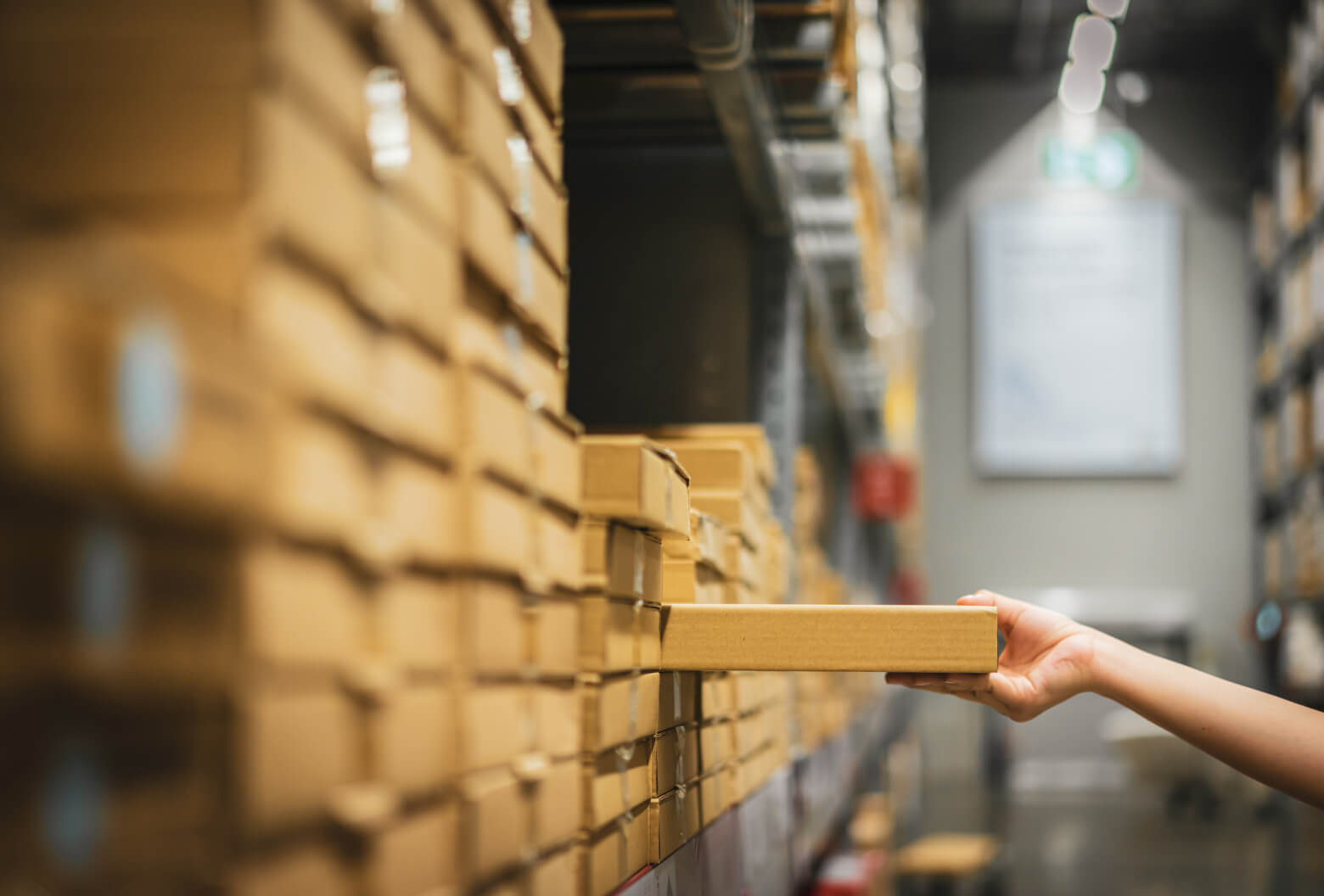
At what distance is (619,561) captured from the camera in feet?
4.79

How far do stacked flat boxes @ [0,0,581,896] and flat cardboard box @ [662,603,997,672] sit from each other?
1.91 ft

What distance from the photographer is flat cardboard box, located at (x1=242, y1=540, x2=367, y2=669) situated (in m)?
0.66

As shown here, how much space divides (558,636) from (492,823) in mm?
259

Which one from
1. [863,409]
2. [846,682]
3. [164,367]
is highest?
[863,409]

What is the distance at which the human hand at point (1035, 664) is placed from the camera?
186 cm

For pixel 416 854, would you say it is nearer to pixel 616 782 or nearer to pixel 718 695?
pixel 616 782

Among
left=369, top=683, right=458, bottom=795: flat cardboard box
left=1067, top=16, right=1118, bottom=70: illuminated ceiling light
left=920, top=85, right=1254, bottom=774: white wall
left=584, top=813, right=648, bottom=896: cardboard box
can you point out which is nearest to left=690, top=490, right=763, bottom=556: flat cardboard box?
left=584, top=813, right=648, bottom=896: cardboard box

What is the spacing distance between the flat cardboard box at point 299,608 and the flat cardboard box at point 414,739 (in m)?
0.05

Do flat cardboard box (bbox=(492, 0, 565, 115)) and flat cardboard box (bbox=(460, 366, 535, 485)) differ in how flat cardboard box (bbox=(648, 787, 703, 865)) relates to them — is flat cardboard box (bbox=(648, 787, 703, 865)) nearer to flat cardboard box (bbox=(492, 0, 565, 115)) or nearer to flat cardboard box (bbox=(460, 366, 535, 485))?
flat cardboard box (bbox=(460, 366, 535, 485))

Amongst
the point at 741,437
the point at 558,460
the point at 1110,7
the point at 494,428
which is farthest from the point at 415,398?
the point at 1110,7

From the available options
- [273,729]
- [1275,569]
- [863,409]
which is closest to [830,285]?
[863,409]

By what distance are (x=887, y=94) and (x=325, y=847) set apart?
5.71m

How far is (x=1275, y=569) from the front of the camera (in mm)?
14203

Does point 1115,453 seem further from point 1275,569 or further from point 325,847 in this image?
point 325,847
